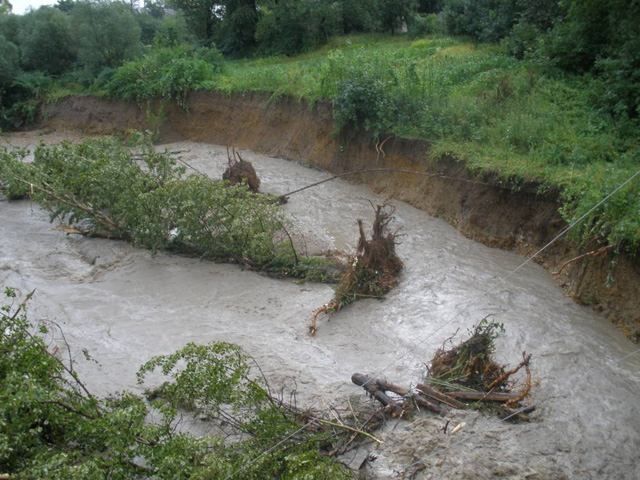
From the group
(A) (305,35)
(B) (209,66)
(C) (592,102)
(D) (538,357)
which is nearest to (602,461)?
(D) (538,357)

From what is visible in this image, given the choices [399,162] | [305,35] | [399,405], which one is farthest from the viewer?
[305,35]

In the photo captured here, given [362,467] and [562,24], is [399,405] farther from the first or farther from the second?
[562,24]

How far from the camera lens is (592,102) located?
15078mm

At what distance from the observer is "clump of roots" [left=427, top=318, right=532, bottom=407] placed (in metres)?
8.24

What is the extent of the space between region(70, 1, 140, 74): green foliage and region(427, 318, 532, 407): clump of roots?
2188 cm

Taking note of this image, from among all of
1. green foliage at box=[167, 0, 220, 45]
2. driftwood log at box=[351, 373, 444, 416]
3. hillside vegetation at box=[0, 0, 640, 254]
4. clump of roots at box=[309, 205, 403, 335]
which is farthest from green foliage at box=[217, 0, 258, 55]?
driftwood log at box=[351, 373, 444, 416]

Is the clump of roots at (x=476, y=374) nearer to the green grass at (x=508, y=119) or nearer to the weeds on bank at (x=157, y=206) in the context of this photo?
the green grass at (x=508, y=119)

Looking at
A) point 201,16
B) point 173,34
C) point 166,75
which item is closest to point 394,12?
point 201,16

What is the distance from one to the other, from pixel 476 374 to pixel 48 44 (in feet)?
84.3

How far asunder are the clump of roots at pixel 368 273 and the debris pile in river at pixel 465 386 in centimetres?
259

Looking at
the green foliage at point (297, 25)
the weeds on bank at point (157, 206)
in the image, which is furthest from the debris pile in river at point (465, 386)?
the green foliage at point (297, 25)

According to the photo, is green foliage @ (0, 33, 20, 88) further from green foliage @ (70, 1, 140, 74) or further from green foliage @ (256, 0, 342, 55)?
green foliage @ (256, 0, 342, 55)

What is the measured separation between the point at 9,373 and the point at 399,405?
410cm

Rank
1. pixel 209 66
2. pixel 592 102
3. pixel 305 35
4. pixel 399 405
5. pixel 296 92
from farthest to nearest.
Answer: pixel 305 35
pixel 209 66
pixel 296 92
pixel 592 102
pixel 399 405
